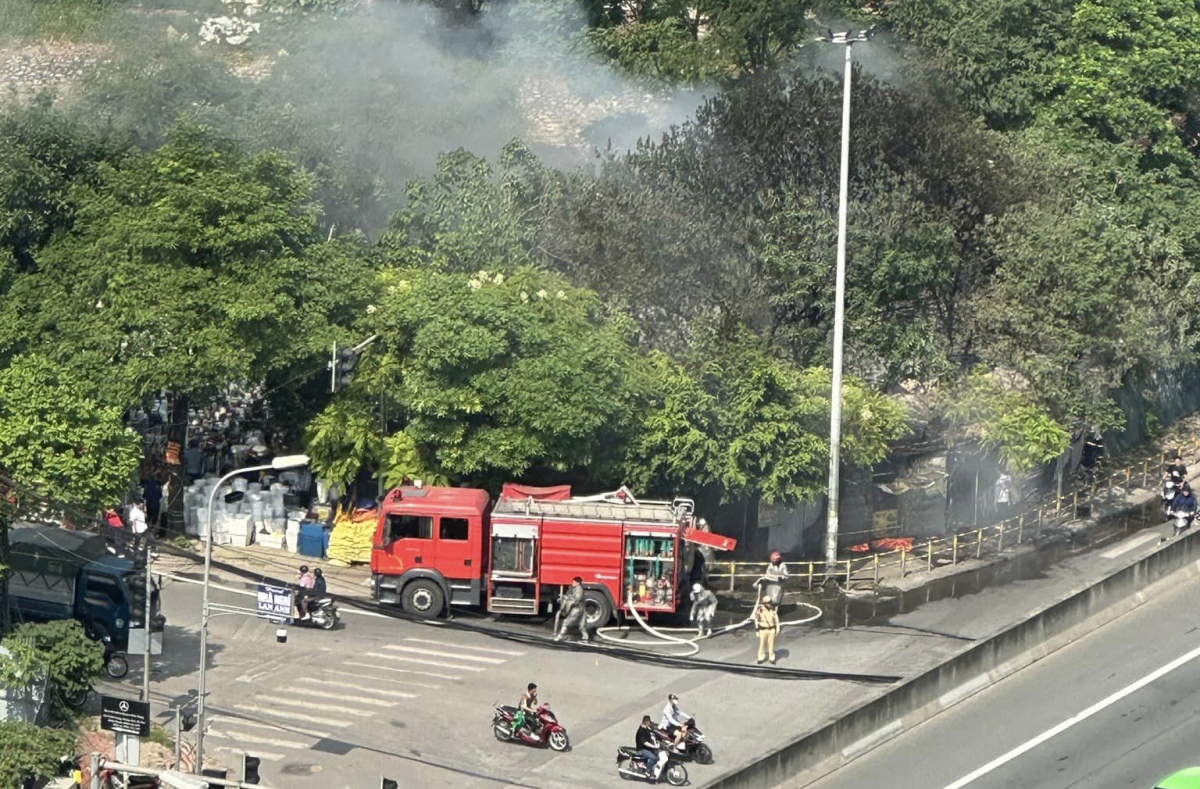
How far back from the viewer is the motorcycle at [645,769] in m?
32.4

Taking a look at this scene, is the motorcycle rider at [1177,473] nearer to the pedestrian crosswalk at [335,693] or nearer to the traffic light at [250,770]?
the pedestrian crosswalk at [335,693]

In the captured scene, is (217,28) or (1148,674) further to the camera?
(217,28)

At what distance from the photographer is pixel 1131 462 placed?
56.5 m

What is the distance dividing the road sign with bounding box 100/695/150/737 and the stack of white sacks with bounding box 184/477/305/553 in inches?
568

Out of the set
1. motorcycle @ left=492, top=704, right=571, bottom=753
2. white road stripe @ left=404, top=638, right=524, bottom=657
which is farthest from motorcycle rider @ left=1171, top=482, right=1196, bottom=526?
motorcycle @ left=492, top=704, right=571, bottom=753

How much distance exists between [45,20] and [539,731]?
49.7m

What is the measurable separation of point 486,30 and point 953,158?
29705mm

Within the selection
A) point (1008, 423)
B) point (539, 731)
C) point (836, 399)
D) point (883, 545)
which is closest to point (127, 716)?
point (539, 731)

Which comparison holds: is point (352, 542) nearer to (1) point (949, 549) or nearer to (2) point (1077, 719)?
(1) point (949, 549)

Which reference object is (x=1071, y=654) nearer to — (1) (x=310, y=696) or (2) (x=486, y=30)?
(1) (x=310, y=696)

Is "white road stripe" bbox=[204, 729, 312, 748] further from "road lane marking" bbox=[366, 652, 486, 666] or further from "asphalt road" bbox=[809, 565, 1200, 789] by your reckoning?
"asphalt road" bbox=[809, 565, 1200, 789]

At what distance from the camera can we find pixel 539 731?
33.9 metres

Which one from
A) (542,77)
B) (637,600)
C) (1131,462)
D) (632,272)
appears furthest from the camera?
(542,77)

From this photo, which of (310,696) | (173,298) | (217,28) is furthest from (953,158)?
(217,28)
